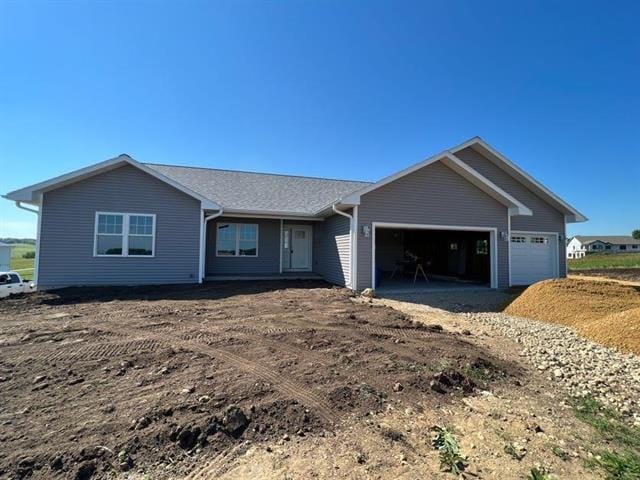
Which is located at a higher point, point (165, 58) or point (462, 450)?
point (165, 58)

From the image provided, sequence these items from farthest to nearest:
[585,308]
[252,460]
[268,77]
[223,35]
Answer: [268,77] → [223,35] → [585,308] → [252,460]

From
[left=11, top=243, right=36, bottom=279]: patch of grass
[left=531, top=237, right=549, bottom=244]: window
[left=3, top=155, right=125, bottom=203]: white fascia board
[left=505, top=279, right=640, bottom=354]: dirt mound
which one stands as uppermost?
[left=3, top=155, right=125, bottom=203]: white fascia board

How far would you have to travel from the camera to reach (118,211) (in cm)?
1013

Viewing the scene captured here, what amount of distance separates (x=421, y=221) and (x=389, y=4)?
6.48 meters

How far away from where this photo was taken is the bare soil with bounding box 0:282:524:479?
Result: 2.38m

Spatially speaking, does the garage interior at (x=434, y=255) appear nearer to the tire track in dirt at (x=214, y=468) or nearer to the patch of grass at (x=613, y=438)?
the patch of grass at (x=613, y=438)

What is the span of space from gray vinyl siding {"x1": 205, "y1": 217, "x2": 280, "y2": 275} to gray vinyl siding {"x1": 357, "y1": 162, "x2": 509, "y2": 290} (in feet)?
16.2

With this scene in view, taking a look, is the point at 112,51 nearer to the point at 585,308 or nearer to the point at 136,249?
the point at 136,249

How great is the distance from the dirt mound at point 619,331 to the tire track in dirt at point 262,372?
5.30 metres

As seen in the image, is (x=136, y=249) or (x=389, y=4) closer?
(x=389, y=4)

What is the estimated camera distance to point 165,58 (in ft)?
31.9

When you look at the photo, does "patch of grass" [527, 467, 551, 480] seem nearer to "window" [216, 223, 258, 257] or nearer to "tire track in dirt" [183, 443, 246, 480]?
"tire track in dirt" [183, 443, 246, 480]

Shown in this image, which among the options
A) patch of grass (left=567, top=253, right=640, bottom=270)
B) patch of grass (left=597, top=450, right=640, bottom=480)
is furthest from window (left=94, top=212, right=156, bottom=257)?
patch of grass (left=567, top=253, right=640, bottom=270)

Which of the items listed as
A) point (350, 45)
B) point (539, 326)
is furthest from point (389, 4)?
point (539, 326)
